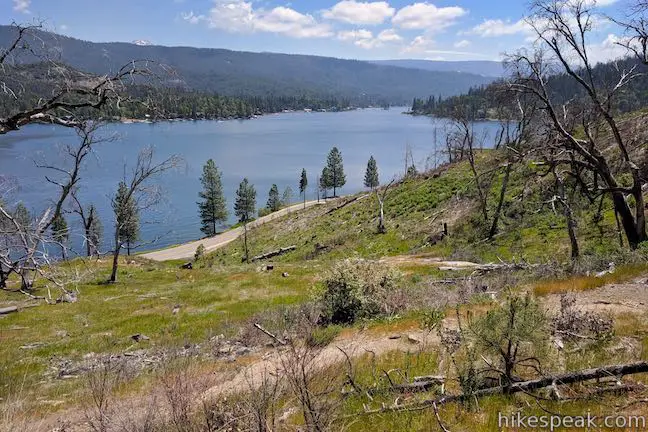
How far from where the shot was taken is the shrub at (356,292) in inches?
488

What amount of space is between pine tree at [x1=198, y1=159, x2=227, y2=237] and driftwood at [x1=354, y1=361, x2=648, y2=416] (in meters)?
78.0

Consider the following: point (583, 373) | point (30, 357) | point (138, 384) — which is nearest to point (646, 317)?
point (583, 373)

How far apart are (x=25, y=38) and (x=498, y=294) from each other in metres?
12.0

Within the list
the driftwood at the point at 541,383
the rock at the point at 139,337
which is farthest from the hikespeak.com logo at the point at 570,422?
the rock at the point at 139,337

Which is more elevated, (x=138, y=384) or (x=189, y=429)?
(x=189, y=429)

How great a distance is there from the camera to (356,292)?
41.0 ft

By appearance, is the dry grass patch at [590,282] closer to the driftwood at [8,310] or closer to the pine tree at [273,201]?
the driftwood at [8,310]

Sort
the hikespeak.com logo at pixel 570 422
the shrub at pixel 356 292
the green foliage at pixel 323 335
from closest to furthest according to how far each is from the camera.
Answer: the hikespeak.com logo at pixel 570 422
the green foliage at pixel 323 335
the shrub at pixel 356 292

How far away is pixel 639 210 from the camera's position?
14516 mm

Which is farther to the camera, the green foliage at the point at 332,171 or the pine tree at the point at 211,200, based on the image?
the green foliage at the point at 332,171

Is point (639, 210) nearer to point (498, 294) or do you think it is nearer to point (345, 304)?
point (498, 294)

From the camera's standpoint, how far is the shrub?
40.6ft

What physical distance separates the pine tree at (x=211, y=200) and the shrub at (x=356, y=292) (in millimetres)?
70547

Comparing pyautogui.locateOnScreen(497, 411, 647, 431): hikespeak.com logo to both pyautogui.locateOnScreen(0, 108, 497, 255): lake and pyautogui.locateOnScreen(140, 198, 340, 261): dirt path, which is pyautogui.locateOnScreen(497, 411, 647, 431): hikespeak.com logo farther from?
pyautogui.locateOnScreen(140, 198, 340, 261): dirt path
